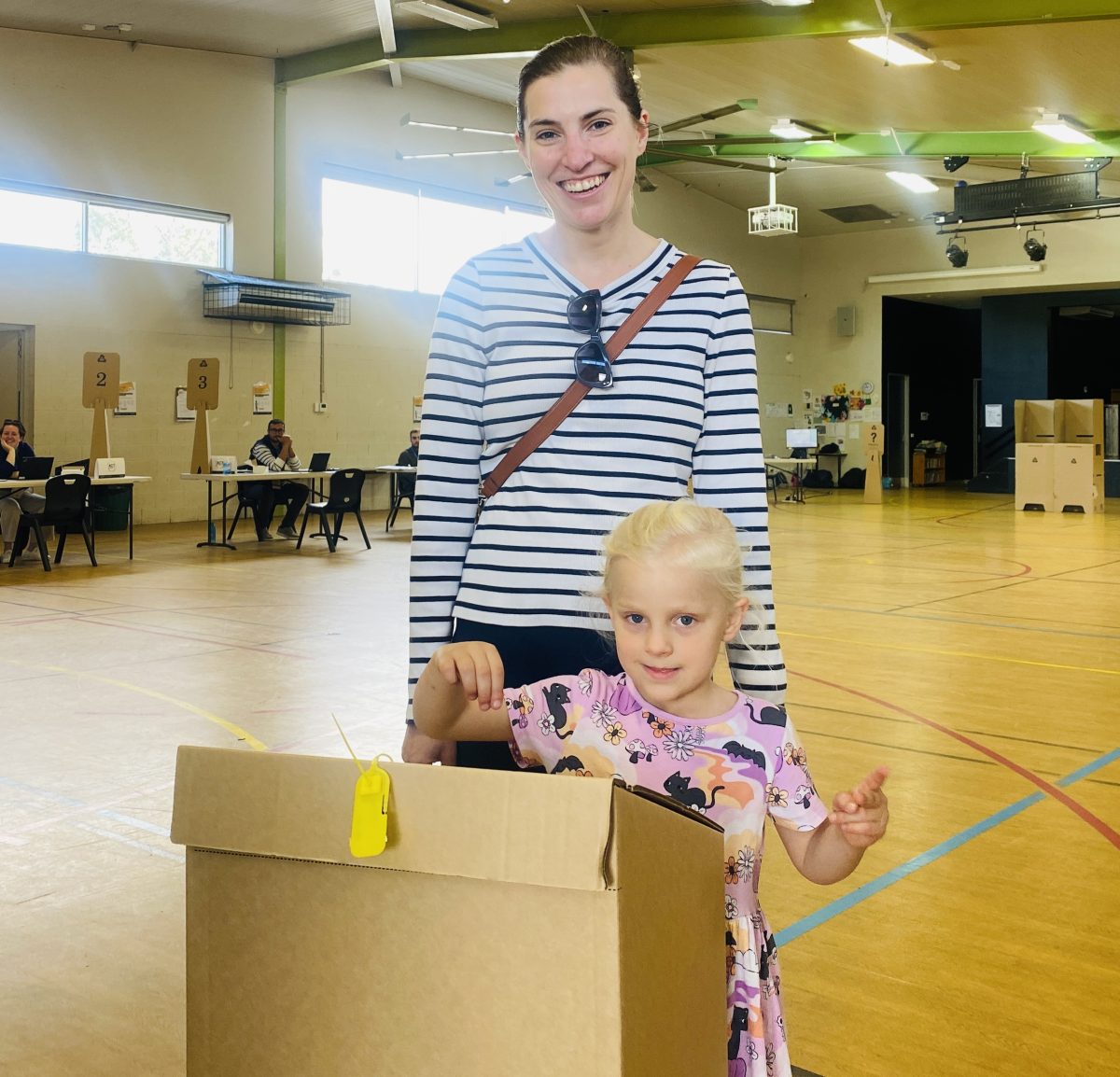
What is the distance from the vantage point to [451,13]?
11023 millimetres

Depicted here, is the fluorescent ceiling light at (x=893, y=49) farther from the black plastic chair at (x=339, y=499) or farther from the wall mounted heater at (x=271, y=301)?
the wall mounted heater at (x=271, y=301)

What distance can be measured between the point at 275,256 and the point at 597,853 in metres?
14.4

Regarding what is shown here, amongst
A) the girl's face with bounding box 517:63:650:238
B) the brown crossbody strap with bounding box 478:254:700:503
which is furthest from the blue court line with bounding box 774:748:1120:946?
the girl's face with bounding box 517:63:650:238

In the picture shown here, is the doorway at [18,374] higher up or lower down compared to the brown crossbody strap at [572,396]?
higher up

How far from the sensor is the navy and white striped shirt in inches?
57.7

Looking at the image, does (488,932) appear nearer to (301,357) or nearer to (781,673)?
(781,673)

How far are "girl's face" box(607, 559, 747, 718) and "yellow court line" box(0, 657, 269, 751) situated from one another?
268cm

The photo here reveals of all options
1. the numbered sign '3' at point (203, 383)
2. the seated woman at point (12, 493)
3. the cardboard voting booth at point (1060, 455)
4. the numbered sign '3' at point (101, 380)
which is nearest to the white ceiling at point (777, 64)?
the cardboard voting booth at point (1060, 455)

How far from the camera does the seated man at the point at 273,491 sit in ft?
39.9

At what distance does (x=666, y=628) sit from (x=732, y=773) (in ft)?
0.56

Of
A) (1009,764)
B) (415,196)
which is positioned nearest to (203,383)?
(415,196)

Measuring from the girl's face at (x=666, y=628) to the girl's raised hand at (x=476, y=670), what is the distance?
0.15 m

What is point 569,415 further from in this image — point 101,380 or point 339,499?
point 101,380

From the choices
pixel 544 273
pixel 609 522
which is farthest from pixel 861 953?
pixel 544 273
